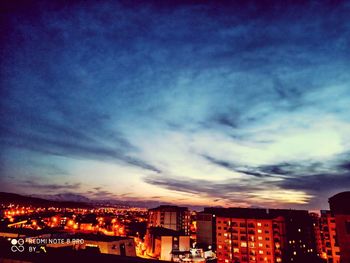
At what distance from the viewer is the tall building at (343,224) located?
1888 centimetres

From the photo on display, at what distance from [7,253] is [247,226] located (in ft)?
268

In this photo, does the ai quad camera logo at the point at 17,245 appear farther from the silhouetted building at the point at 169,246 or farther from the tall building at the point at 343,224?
the silhouetted building at the point at 169,246

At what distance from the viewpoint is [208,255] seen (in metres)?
77.1

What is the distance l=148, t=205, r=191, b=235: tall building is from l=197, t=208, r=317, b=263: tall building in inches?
992

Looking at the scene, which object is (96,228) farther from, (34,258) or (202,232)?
(34,258)

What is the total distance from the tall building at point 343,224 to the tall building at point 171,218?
103m

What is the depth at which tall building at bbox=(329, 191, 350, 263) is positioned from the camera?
61.9 feet

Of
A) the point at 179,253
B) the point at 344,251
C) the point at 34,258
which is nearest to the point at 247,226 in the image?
the point at 179,253

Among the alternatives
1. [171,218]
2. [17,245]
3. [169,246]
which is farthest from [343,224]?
[171,218]

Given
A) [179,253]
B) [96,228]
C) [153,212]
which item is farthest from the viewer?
[153,212]

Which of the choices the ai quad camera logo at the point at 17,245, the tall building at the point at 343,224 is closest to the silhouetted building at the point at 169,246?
the tall building at the point at 343,224

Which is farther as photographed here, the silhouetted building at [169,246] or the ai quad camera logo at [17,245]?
the silhouetted building at [169,246]

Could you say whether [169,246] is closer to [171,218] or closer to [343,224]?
[171,218]

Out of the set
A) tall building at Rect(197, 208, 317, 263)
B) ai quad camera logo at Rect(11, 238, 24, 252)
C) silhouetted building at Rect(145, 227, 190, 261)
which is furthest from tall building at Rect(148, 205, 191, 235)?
ai quad camera logo at Rect(11, 238, 24, 252)
